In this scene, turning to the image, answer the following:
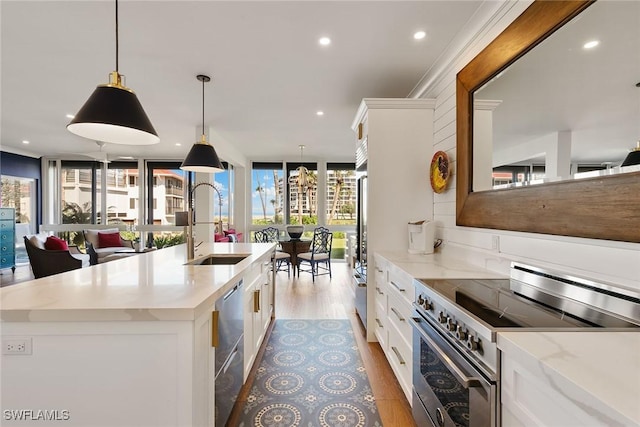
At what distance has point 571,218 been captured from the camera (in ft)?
4.40

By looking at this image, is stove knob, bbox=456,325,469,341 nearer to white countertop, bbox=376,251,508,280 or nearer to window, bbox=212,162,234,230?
white countertop, bbox=376,251,508,280

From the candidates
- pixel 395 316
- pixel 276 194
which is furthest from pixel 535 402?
pixel 276 194

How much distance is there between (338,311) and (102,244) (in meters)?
5.66

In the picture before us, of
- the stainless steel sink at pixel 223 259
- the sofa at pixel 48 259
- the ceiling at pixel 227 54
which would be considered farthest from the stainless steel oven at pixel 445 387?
the sofa at pixel 48 259

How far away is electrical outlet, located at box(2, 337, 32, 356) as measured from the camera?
111 cm

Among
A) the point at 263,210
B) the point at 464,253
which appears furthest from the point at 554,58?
the point at 263,210

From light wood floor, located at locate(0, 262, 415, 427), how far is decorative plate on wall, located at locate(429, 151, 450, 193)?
161 centimetres

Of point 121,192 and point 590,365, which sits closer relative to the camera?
point 590,365

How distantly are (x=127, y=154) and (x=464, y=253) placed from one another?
7956mm

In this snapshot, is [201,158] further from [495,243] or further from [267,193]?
[267,193]

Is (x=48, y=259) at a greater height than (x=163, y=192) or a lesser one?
lesser

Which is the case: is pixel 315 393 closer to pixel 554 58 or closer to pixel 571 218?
pixel 571 218

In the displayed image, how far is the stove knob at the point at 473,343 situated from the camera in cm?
106

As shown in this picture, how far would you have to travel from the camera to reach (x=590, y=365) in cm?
73
